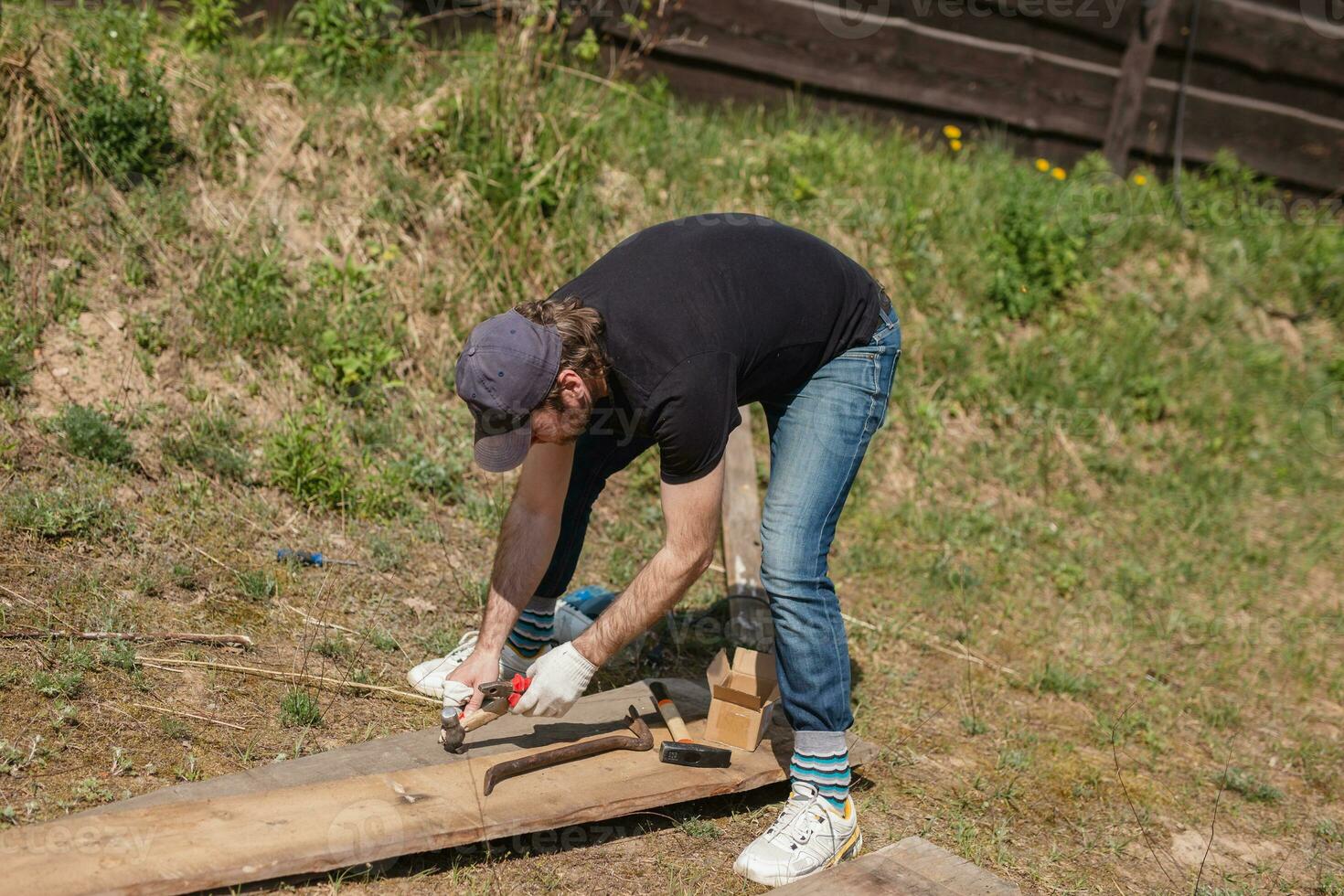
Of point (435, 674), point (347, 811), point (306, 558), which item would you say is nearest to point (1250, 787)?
point (435, 674)

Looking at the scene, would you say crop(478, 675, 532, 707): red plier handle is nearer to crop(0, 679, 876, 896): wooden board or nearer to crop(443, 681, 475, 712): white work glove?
crop(443, 681, 475, 712): white work glove

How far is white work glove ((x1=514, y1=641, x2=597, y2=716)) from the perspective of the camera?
304 cm

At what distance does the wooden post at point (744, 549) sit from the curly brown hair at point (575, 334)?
161cm

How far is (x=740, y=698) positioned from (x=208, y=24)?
183 inches

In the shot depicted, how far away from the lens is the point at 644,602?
2971mm

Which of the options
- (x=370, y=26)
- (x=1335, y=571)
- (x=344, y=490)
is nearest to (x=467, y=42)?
(x=370, y=26)

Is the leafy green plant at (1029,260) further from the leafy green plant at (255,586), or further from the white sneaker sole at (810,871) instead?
the leafy green plant at (255,586)

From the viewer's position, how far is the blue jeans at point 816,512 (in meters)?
3.12

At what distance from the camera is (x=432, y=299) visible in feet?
18.5

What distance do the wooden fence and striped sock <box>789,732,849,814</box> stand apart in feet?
15.7

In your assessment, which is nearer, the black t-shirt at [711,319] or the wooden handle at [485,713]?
the black t-shirt at [711,319]

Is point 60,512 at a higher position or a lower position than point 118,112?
lower

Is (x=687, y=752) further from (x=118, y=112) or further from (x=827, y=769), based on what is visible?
(x=118, y=112)

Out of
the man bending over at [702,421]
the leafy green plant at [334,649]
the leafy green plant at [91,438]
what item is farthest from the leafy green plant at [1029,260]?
the leafy green plant at [91,438]
